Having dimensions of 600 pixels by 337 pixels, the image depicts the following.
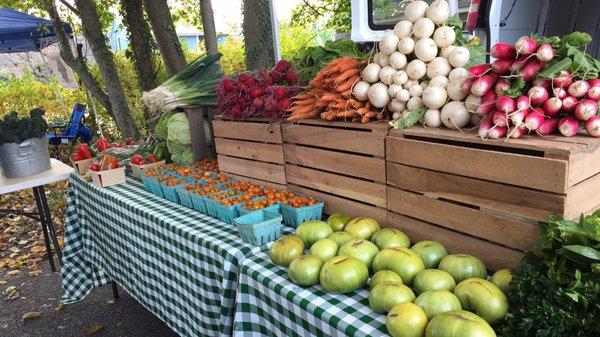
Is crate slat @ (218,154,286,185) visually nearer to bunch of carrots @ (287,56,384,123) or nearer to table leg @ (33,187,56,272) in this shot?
bunch of carrots @ (287,56,384,123)

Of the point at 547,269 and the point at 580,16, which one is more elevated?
the point at 580,16

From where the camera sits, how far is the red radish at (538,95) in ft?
4.70

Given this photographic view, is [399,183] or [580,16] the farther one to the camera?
[580,16]

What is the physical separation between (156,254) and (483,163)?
1832 mm

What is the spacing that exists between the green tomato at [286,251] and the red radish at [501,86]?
91 cm

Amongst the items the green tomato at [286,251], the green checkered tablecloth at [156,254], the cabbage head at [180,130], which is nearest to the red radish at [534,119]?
the green tomato at [286,251]

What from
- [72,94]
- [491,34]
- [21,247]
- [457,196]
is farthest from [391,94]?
[72,94]

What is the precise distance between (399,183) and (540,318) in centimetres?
79

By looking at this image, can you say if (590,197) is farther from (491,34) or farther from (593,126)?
(491,34)

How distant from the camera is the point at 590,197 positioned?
141 cm

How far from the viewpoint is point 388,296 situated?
1303 mm

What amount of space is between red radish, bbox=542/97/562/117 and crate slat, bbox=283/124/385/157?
0.59 meters

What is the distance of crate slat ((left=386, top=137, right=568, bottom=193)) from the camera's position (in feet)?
4.31

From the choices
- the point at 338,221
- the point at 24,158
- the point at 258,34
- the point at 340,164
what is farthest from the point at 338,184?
the point at 258,34
